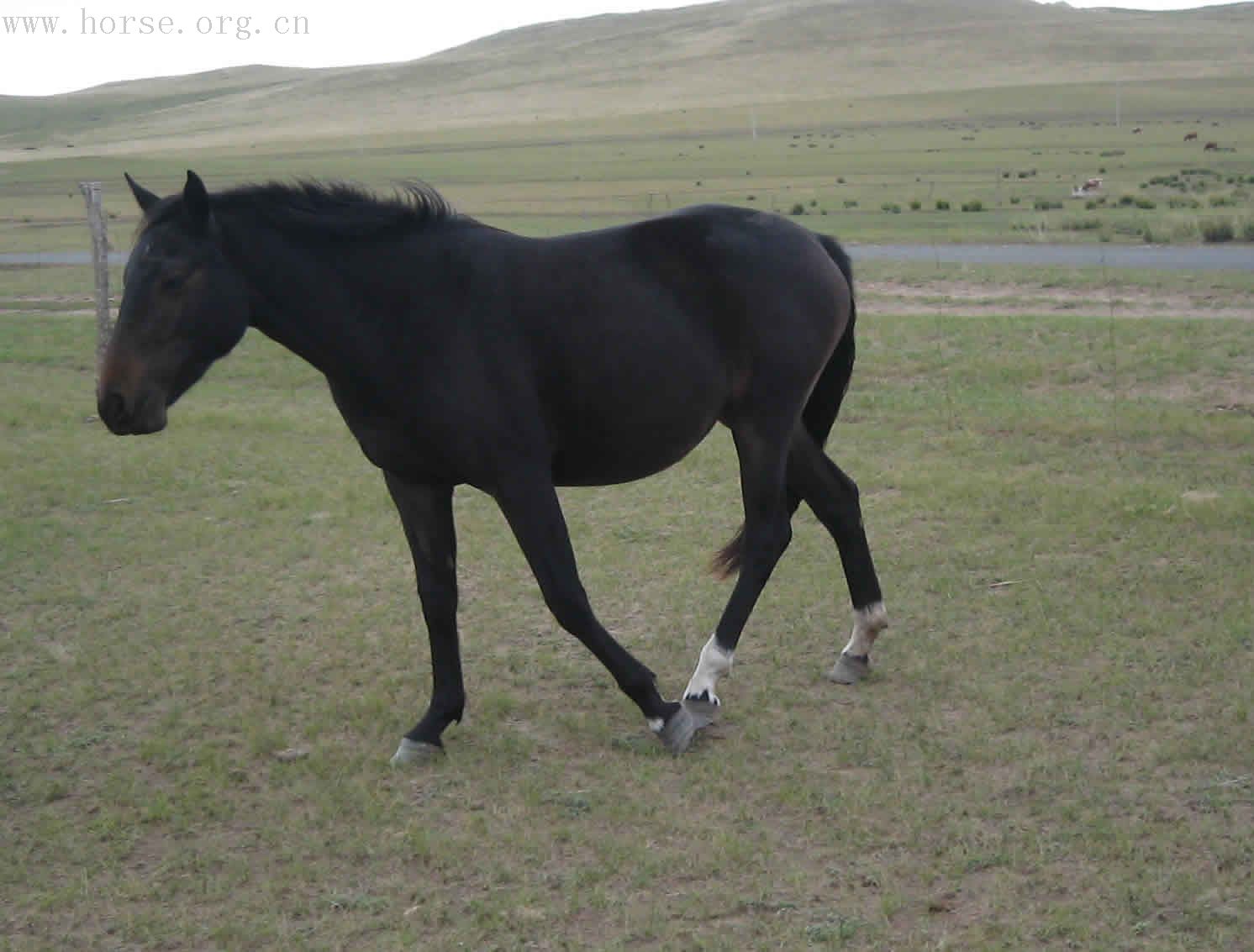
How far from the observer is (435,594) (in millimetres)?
5883

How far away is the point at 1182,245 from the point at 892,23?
13388 cm

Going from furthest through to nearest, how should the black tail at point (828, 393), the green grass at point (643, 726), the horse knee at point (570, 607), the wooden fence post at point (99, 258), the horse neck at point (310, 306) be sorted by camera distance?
the wooden fence post at point (99, 258) → the black tail at point (828, 393) → the horse knee at point (570, 607) → the horse neck at point (310, 306) → the green grass at point (643, 726)

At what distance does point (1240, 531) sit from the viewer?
821 cm

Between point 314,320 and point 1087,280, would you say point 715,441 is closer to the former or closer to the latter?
point 314,320

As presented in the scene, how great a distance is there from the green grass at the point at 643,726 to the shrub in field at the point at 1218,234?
13.7m

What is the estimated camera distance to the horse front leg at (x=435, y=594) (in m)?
5.69

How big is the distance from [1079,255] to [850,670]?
697 inches

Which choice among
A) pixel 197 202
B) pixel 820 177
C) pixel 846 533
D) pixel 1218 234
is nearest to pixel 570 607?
pixel 846 533

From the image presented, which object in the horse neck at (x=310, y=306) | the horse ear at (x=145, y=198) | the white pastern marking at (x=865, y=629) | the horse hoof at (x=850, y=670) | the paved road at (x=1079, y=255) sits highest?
the horse ear at (x=145, y=198)

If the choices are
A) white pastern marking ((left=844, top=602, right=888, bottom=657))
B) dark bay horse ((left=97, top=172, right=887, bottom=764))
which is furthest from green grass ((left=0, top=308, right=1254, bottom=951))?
dark bay horse ((left=97, top=172, right=887, bottom=764))

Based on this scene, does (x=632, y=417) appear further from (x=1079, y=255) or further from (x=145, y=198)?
(x=1079, y=255)

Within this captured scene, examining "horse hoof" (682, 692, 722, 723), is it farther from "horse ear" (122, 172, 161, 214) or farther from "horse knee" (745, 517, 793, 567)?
"horse ear" (122, 172, 161, 214)

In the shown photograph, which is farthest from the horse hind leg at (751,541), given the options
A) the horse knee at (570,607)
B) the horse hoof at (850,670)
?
the horse knee at (570,607)

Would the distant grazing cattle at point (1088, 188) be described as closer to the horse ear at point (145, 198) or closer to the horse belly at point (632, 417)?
the horse belly at point (632, 417)
